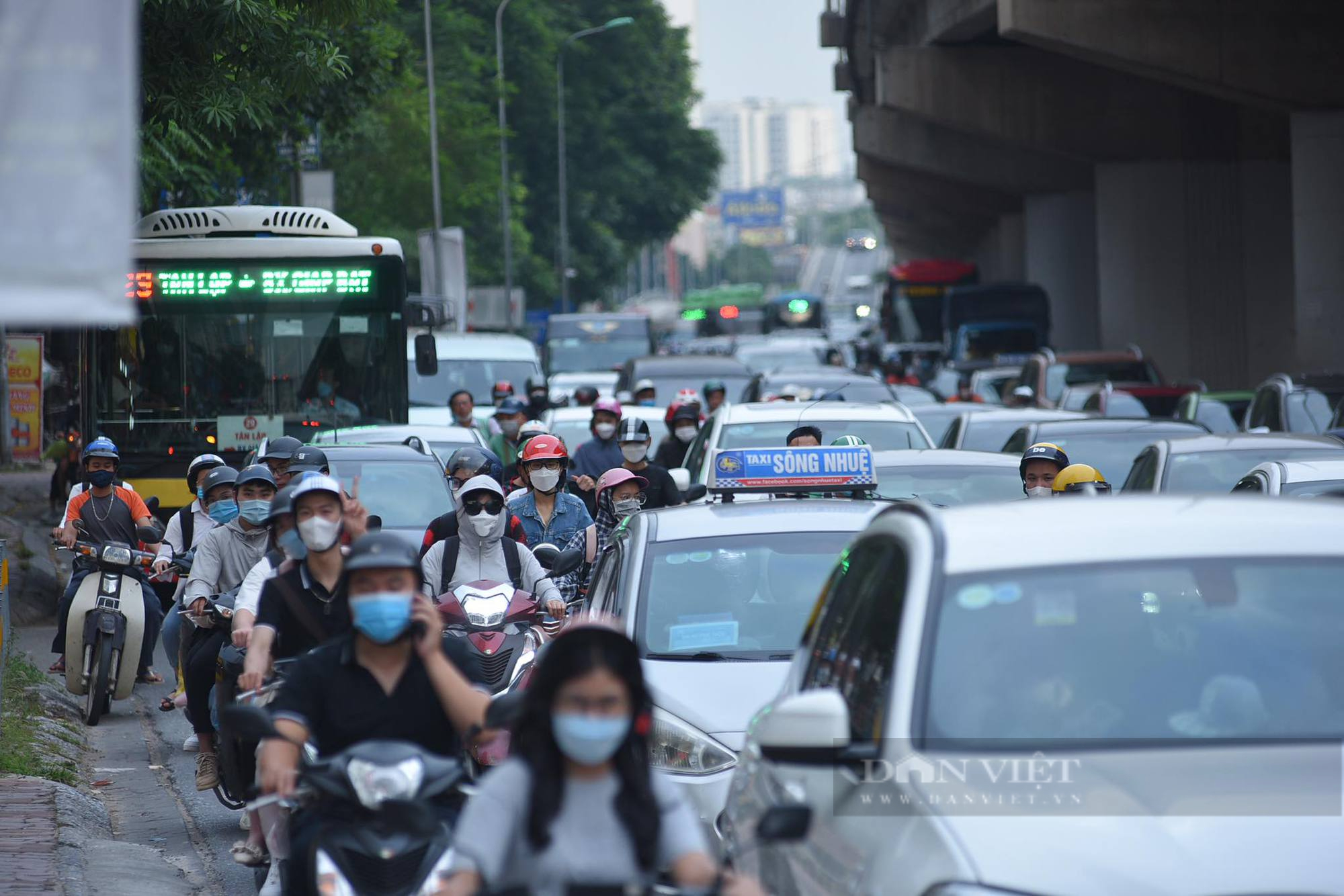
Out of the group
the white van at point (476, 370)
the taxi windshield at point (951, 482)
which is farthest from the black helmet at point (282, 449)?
the white van at point (476, 370)

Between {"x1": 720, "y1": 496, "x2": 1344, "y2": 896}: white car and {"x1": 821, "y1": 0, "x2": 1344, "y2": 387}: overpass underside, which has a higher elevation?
{"x1": 821, "y1": 0, "x2": 1344, "y2": 387}: overpass underside

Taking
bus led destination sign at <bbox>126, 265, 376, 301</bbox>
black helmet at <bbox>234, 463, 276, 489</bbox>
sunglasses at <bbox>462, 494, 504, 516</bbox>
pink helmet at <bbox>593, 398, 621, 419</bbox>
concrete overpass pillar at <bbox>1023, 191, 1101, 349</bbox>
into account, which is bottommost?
sunglasses at <bbox>462, 494, 504, 516</bbox>

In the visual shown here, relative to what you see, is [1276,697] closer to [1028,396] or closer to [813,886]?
[813,886]

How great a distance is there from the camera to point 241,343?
56.3 feet

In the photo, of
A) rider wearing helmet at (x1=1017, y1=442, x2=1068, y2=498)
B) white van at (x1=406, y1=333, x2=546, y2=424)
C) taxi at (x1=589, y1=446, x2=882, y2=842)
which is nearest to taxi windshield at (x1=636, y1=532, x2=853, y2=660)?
taxi at (x1=589, y1=446, x2=882, y2=842)

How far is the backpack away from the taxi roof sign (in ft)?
5.05

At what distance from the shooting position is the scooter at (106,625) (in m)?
12.2

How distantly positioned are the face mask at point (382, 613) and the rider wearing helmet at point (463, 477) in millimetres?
4211

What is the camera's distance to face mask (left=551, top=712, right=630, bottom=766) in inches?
158

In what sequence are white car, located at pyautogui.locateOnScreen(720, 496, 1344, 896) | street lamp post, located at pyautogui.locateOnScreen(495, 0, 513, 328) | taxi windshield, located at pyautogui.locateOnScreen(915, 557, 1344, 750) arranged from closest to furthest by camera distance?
white car, located at pyautogui.locateOnScreen(720, 496, 1344, 896) → taxi windshield, located at pyautogui.locateOnScreen(915, 557, 1344, 750) → street lamp post, located at pyautogui.locateOnScreen(495, 0, 513, 328)

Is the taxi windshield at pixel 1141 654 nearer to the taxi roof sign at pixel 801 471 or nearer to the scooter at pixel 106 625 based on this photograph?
the taxi roof sign at pixel 801 471

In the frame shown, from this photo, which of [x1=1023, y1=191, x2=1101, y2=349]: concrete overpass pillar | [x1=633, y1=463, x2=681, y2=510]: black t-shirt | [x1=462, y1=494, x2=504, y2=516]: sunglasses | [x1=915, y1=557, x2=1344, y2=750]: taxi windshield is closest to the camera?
[x1=915, y1=557, x2=1344, y2=750]: taxi windshield

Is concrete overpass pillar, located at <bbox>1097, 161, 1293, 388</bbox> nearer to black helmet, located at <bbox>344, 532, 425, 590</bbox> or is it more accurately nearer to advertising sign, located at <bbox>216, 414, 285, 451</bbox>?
advertising sign, located at <bbox>216, 414, 285, 451</bbox>

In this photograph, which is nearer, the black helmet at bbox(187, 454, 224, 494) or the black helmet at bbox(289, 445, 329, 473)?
the black helmet at bbox(289, 445, 329, 473)
